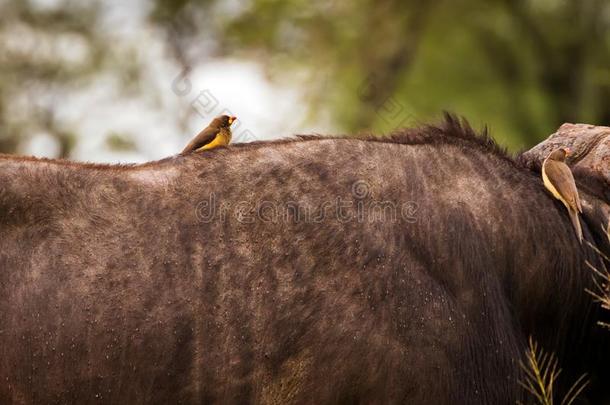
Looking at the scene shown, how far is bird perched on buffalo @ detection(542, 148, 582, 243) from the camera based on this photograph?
23.4 feet

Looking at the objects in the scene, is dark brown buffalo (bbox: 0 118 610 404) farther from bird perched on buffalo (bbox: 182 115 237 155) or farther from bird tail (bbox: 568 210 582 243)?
bird perched on buffalo (bbox: 182 115 237 155)

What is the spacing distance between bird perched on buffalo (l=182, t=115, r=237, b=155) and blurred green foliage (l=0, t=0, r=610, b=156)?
18.2 m

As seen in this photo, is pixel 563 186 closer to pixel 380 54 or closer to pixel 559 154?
pixel 559 154

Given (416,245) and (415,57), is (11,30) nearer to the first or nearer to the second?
(415,57)

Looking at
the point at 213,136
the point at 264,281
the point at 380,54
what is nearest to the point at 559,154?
the point at 264,281

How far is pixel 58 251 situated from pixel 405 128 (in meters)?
2.39

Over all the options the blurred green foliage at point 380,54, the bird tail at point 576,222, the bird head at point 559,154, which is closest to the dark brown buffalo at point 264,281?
the bird tail at point 576,222

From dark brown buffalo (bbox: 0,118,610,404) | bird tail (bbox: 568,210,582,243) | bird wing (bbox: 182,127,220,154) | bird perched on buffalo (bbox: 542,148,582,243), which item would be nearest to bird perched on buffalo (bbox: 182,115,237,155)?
bird wing (bbox: 182,127,220,154)

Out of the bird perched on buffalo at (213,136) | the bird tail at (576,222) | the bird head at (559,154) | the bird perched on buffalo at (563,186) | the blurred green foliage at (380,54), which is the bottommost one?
the bird tail at (576,222)

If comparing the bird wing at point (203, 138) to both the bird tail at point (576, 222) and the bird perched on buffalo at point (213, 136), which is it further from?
the bird tail at point (576, 222)

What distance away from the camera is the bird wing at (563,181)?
7137mm

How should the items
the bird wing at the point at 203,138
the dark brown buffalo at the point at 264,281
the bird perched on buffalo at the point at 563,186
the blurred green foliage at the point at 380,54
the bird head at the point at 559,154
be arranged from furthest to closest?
the blurred green foliage at the point at 380,54
the bird wing at the point at 203,138
the bird head at the point at 559,154
the bird perched on buffalo at the point at 563,186
the dark brown buffalo at the point at 264,281

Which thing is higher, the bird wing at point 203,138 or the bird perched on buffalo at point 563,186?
the bird wing at point 203,138

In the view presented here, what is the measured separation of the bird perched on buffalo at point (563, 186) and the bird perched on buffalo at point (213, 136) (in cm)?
232
